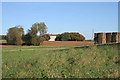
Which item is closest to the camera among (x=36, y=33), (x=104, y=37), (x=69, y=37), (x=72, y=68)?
(x=72, y=68)

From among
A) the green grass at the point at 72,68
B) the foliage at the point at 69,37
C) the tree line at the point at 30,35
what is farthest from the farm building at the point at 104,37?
the foliage at the point at 69,37

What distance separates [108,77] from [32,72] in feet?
Result: 14.2

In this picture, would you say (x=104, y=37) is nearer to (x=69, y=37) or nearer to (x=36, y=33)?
(x=36, y=33)

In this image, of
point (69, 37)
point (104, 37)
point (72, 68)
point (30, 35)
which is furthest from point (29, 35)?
point (72, 68)

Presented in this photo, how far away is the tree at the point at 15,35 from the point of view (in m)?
51.1

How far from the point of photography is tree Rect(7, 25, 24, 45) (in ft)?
168

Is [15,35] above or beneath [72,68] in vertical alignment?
above

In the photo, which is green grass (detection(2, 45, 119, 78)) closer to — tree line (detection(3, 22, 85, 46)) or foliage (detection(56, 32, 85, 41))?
tree line (detection(3, 22, 85, 46))

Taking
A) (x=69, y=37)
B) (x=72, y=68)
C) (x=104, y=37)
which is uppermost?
(x=69, y=37)

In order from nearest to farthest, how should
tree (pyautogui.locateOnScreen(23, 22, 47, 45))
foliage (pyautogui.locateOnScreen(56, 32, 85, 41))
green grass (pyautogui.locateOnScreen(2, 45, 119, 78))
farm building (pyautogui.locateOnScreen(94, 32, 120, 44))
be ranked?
green grass (pyautogui.locateOnScreen(2, 45, 119, 78)) → farm building (pyautogui.locateOnScreen(94, 32, 120, 44)) → tree (pyautogui.locateOnScreen(23, 22, 47, 45)) → foliage (pyautogui.locateOnScreen(56, 32, 85, 41))

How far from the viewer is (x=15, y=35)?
5209cm

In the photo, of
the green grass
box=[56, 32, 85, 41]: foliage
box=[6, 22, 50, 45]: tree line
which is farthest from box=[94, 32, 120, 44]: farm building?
A: box=[56, 32, 85, 41]: foliage

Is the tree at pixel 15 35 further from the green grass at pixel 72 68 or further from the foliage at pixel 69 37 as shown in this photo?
the green grass at pixel 72 68

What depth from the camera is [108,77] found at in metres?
8.51
